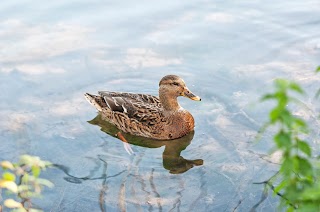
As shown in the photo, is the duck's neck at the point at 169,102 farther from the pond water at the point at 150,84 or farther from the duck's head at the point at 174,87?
the pond water at the point at 150,84

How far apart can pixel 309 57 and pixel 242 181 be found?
10.1 ft

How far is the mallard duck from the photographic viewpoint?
6.98 metres

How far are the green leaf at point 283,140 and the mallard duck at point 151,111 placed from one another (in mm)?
4007

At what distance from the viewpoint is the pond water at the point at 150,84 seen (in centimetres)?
567

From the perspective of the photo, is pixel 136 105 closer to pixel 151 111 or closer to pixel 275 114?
pixel 151 111

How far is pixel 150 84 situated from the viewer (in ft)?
25.7

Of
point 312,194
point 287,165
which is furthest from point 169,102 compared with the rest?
point 312,194

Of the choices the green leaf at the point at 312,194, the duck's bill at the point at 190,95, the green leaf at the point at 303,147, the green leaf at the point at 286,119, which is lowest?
the duck's bill at the point at 190,95

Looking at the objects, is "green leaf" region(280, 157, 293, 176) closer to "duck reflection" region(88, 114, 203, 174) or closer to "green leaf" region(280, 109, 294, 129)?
"green leaf" region(280, 109, 294, 129)

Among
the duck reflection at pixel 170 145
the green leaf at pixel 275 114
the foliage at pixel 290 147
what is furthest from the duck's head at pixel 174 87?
the green leaf at pixel 275 114

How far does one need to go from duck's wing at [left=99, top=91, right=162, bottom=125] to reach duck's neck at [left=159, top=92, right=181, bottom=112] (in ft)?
0.34

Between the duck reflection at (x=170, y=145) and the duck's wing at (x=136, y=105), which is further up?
the duck's wing at (x=136, y=105)

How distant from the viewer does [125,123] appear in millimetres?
7164

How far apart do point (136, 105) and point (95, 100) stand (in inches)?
20.6
